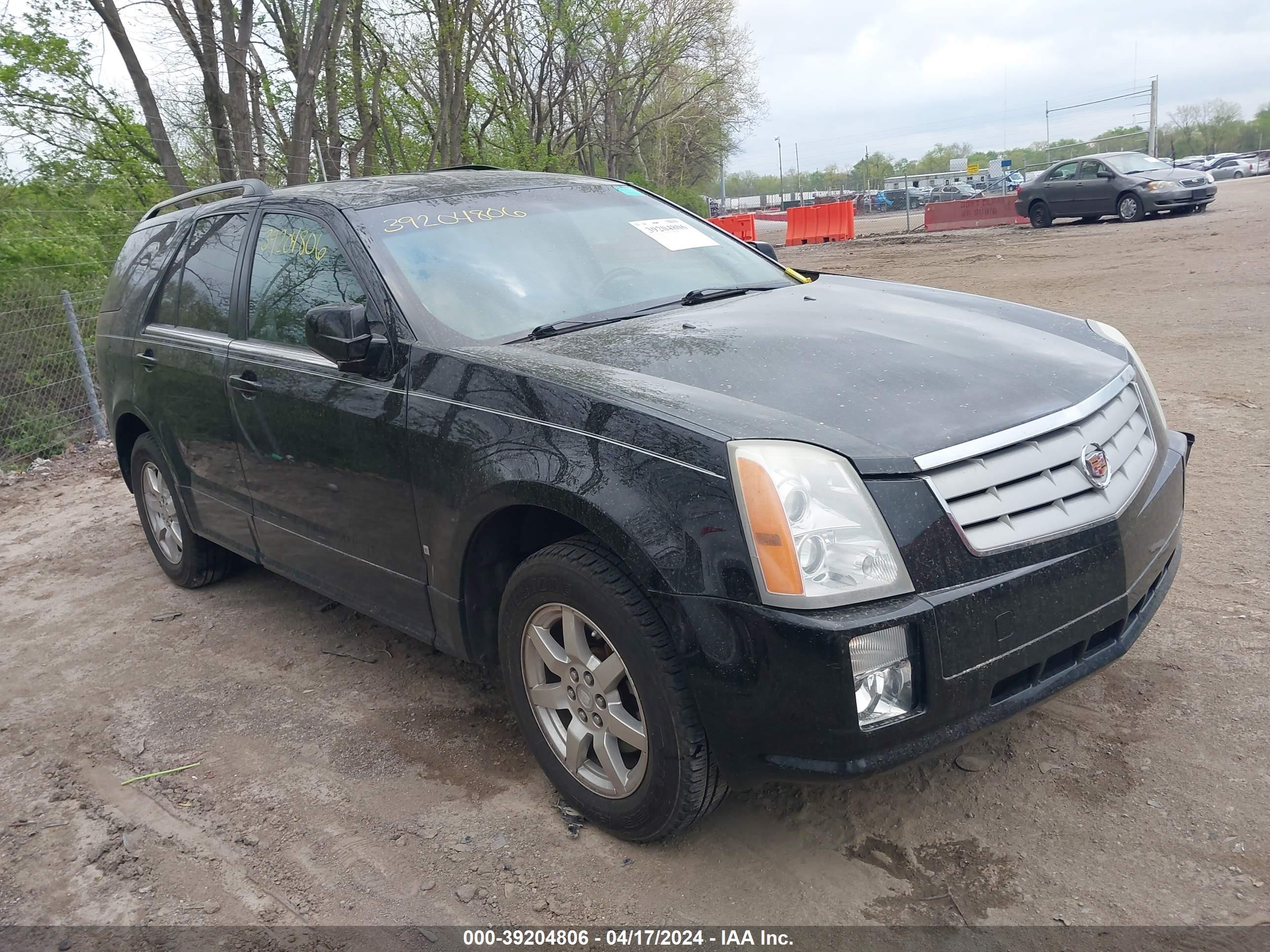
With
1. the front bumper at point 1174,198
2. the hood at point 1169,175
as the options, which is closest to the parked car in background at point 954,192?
the hood at point 1169,175

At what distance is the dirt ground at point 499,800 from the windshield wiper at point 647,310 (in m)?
1.37

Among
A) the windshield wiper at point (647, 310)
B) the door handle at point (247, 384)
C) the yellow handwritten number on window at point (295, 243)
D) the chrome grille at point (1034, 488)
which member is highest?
the yellow handwritten number on window at point (295, 243)

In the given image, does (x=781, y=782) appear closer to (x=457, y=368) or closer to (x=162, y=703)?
(x=457, y=368)

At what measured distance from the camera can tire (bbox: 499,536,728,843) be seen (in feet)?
7.95

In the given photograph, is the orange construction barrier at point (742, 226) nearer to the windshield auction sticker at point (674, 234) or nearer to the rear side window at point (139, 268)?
the rear side window at point (139, 268)

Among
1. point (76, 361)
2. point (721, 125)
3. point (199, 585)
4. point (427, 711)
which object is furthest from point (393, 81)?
point (721, 125)

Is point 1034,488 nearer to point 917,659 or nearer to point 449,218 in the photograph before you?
point 917,659

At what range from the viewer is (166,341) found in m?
4.52

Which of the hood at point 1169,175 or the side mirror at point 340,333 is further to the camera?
the hood at point 1169,175

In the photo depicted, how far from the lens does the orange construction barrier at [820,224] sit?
27.0 metres

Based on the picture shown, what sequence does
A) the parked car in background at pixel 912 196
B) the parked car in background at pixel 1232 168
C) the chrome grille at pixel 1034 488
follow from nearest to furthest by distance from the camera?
the chrome grille at pixel 1034 488 → the parked car in background at pixel 1232 168 → the parked car in background at pixel 912 196

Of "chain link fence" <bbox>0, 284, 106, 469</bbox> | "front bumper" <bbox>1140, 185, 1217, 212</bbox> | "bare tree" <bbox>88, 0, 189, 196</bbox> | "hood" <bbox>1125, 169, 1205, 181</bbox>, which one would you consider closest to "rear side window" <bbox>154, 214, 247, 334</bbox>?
"chain link fence" <bbox>0, 284, 106, 469</bbox>

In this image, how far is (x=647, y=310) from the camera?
3443 mm

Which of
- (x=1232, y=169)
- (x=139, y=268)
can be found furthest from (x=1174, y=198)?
(x=1232, y=169)
